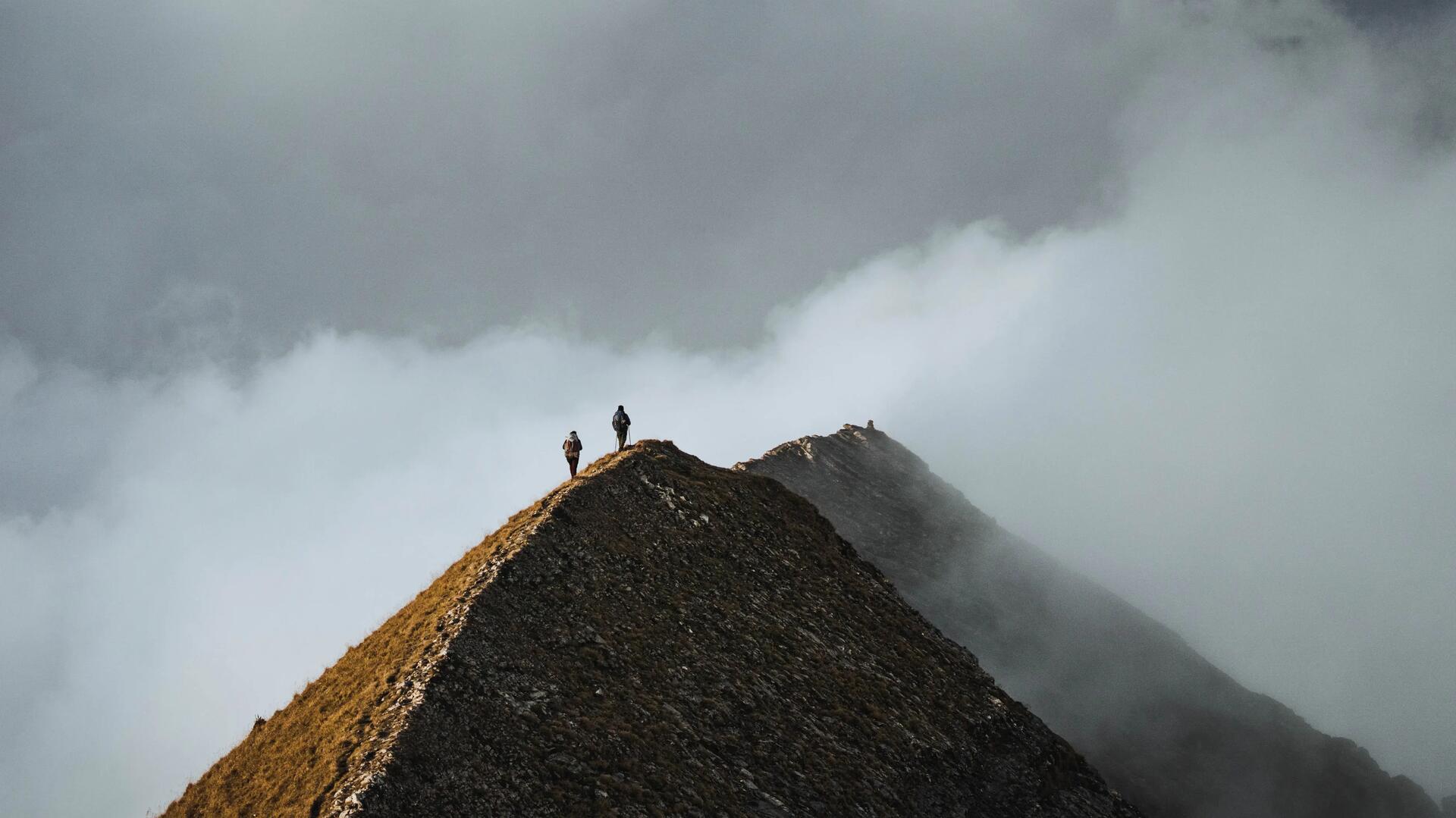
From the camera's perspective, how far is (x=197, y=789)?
26.0 m

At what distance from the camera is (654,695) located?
27.2 m

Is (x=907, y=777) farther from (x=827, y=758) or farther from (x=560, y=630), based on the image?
(x=560, y=630)

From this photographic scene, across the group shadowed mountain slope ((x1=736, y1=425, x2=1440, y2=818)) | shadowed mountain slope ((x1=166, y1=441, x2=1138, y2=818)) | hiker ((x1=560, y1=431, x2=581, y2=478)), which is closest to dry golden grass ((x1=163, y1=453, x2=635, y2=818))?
shadowed mountain slope ((x1=166, y1=441, x2=1138, y2=818))

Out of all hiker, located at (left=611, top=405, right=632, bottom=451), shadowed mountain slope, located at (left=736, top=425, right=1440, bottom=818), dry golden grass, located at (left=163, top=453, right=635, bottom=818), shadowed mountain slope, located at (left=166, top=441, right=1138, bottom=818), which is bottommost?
dry golden grass, located at (left=163, top=453, right=635, bottom=818)

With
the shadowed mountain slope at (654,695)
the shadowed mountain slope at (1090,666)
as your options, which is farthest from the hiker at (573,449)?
the shadowed mountain slope at (1090,666)

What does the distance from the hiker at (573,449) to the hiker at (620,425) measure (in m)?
3.26

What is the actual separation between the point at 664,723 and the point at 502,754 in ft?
19.3

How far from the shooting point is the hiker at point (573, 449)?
41969mm

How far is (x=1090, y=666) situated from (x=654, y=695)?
9697 centimetres

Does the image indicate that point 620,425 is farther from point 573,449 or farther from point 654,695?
point 654,695

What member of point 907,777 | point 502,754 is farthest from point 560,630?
point 907,777

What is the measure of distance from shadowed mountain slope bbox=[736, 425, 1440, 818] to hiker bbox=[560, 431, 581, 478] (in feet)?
178

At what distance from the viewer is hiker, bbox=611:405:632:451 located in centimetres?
4566

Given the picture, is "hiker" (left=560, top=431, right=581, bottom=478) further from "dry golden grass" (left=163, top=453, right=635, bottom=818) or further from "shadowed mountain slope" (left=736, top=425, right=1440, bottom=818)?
"shadowed mountain slope" (left=736, top=425, right=1440, bottom=818)
